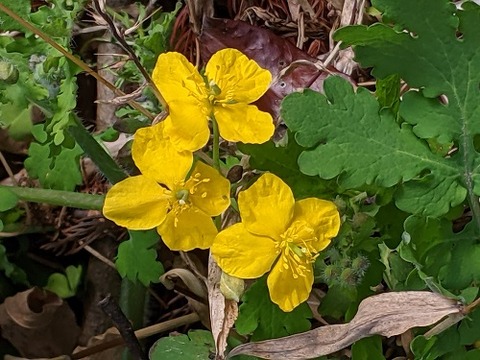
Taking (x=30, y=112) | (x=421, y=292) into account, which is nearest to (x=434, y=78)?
(x=421, y=292)

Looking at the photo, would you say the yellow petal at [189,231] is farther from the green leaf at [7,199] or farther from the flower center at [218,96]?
the green leaf at [7,199]

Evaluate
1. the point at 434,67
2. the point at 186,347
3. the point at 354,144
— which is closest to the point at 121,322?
the point at 186,347

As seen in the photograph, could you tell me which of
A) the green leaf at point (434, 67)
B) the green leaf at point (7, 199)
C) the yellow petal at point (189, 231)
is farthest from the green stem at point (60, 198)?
the green leaf at point (434, 67)

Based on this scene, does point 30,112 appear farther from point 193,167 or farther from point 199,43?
point 193,167

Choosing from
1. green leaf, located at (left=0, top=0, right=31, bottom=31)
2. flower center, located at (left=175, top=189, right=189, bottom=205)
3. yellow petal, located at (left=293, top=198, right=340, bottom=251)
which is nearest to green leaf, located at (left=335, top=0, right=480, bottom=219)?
yellow petal, located at (left=293, top=198, right=340, bottom=251)

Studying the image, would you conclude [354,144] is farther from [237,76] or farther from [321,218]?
[237,76]
